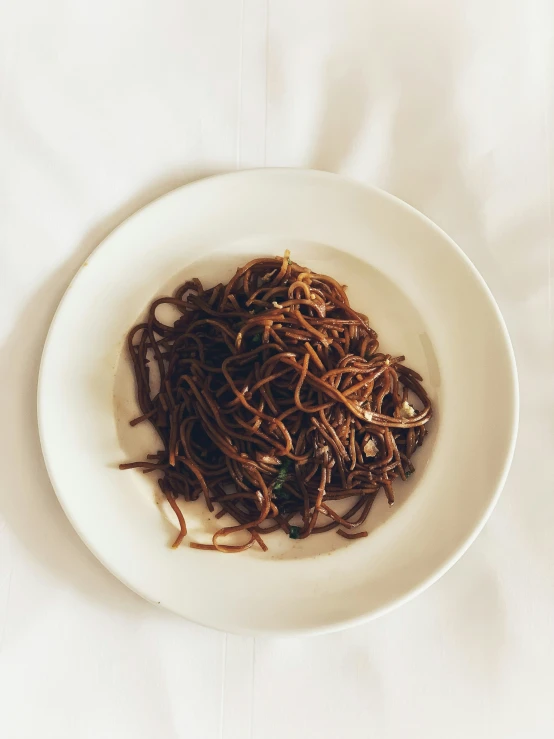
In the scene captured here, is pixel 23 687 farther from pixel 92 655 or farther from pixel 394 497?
pixel 394 497

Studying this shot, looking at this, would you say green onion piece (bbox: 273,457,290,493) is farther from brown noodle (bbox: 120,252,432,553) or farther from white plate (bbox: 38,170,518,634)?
white plate (bbox: 38,170,518,634)

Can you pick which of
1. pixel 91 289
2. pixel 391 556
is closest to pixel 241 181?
pixel 91 289

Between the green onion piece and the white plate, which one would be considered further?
the green onion piece

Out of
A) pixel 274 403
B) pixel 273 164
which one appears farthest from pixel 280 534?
pixel 273 164

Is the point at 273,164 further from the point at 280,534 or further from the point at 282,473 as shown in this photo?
the point at 280,534

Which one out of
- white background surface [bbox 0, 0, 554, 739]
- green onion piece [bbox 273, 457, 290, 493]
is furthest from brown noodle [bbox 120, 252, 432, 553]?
white background surface [bbox 0, 0, 554, 739]
